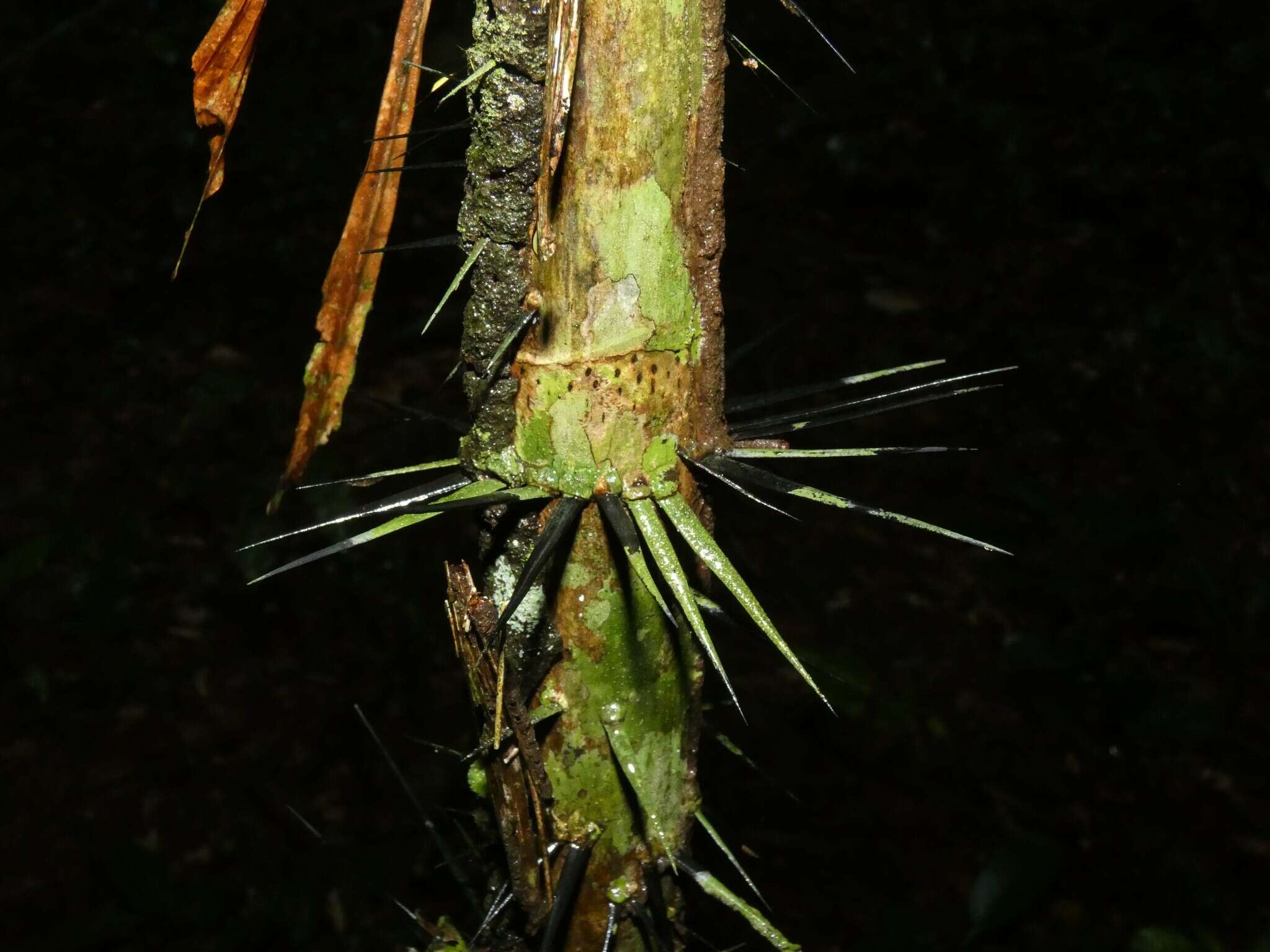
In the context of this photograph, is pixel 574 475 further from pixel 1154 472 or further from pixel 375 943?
pixel 1154 472

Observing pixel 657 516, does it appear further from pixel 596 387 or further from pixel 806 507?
pixel 806 507

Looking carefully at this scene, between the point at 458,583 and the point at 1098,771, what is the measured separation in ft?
7.22

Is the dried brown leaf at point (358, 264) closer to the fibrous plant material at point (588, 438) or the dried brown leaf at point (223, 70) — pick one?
the fibrous plant material at point (588, 438)

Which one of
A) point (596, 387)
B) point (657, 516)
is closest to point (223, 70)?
point (596, 387)

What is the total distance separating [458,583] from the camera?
36.9 inches

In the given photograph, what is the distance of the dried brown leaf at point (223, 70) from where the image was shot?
0.89 meters

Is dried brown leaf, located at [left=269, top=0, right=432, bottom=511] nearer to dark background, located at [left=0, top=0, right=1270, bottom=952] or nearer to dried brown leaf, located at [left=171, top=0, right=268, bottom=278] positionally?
dried brown leaf, located at [left=171, top=0, right=268, bottom=278]

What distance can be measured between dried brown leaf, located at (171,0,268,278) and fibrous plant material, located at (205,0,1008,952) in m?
0.11

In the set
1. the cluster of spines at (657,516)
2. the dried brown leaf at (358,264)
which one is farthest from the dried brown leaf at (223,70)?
the cluster of spines at (657,516)

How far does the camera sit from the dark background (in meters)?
2.51

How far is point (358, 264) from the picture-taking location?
3.10 ft

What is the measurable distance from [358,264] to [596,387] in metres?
0.22

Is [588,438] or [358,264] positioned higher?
[358,264]

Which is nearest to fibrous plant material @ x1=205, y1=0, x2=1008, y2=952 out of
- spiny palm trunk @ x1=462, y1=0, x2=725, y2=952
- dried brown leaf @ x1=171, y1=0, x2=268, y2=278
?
spiny palm trunk @ x1=462, y1=0, x2=725, y2=952
